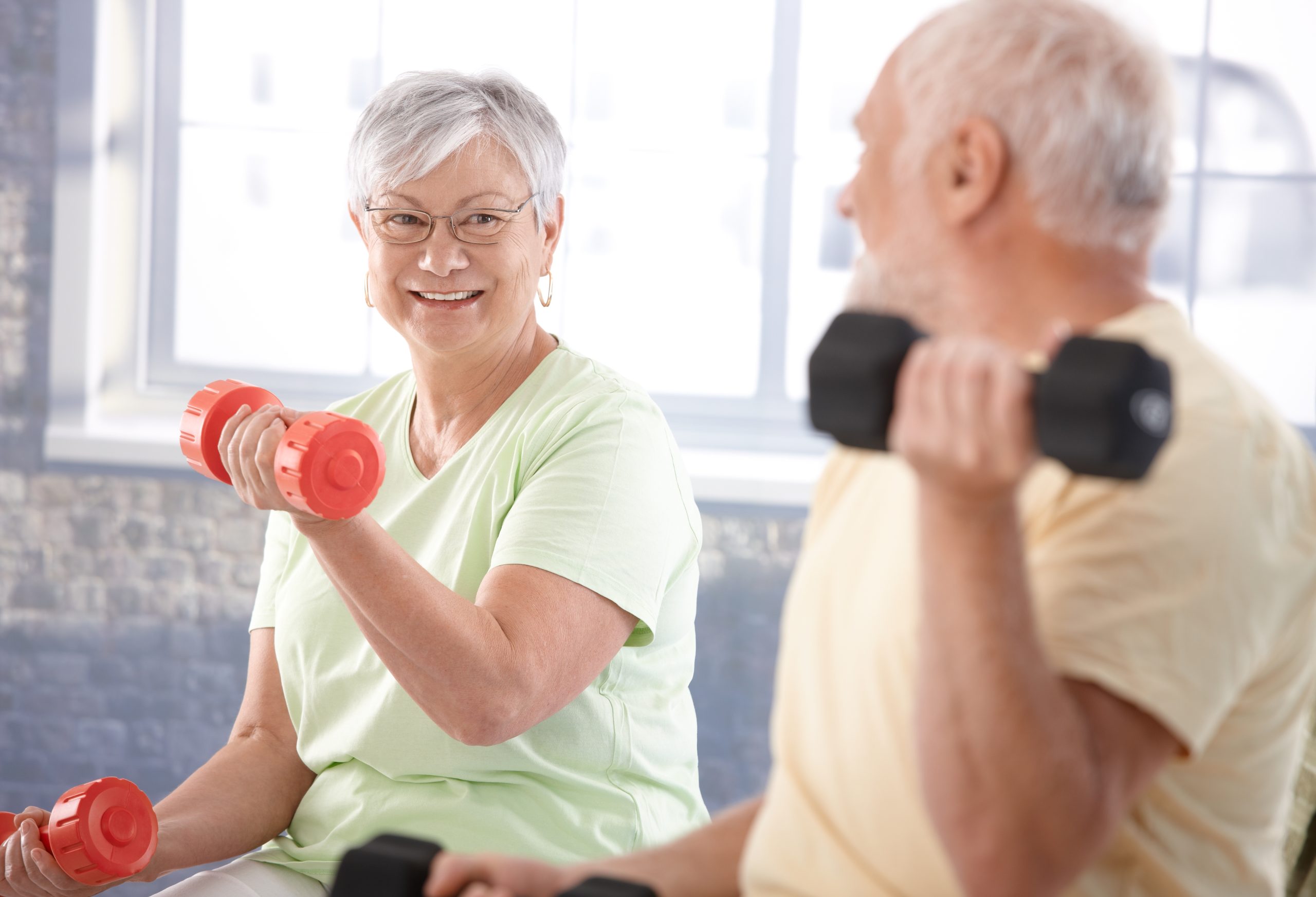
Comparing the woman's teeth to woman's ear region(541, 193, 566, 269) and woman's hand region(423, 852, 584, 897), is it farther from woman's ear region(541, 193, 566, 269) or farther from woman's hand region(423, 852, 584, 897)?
woman's hand region(423, 852, 584, 897)

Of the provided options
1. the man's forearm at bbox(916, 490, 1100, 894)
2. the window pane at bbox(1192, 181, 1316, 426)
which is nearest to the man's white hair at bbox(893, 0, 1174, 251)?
the man's forearm at bbox(916, 490, 1100, 894)

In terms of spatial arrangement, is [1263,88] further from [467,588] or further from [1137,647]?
[1137,647]

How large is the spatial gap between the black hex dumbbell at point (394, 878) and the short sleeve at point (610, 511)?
49cm

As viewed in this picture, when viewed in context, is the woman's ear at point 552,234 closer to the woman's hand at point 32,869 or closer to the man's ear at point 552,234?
the man's ear at point 552,234

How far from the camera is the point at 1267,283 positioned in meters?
3.55

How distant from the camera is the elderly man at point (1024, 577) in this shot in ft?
2.22

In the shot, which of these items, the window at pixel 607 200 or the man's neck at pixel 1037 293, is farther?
the window at pixel 607 200

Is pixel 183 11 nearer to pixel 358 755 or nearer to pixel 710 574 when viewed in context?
pixel 710 574

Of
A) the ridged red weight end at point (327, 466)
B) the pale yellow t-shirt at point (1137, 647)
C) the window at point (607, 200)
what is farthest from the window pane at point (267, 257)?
the pale yellow t-shirt at point (1137, 647)

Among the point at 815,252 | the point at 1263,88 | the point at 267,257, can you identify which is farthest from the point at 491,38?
the point at 1263,88

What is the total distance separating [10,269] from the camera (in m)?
3.64

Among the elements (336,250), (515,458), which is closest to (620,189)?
(336,250)

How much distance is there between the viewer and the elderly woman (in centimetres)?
131

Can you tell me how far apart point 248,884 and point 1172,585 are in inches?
46.9
